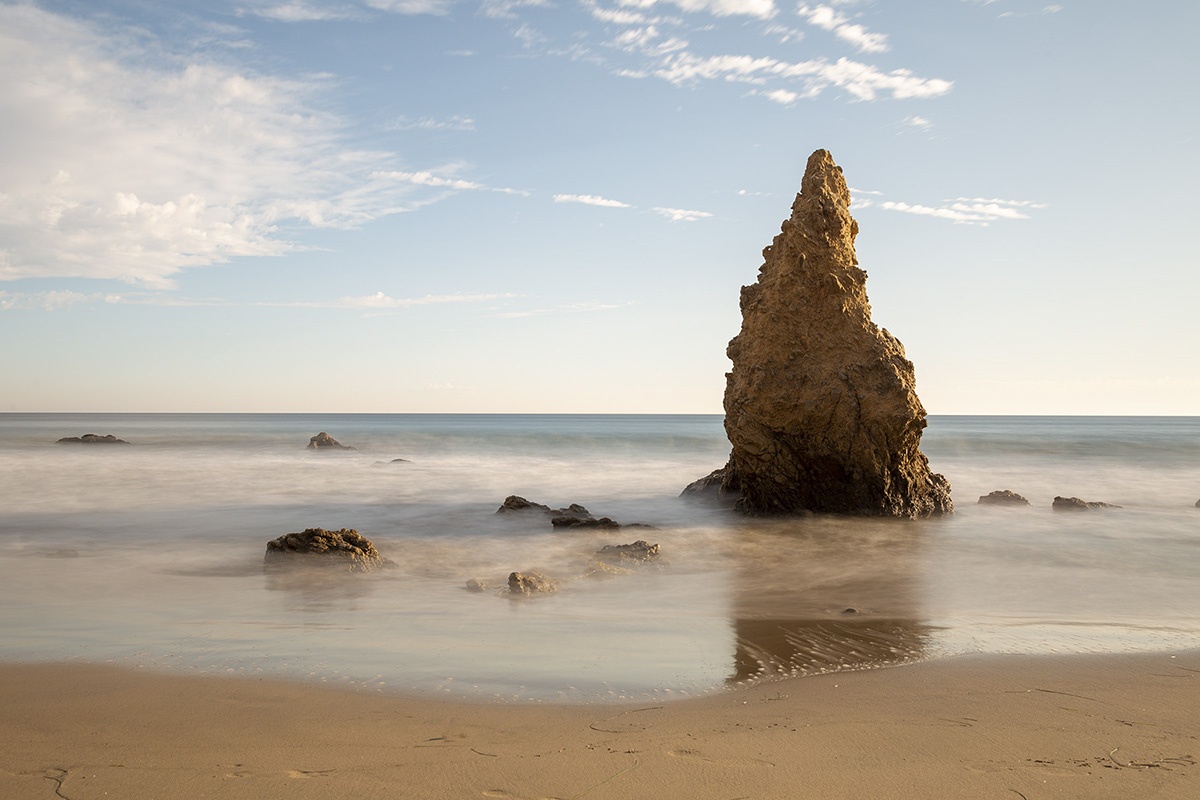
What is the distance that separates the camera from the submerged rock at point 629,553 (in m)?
9.05

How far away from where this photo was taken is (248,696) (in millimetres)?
4238

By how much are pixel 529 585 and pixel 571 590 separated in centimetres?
45

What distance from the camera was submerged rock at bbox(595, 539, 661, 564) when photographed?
9047 millimetres

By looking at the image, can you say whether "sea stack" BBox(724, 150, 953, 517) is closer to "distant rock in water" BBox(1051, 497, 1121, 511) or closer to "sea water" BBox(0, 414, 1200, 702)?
"sea water" BBox(0, 414, 1200, 702)

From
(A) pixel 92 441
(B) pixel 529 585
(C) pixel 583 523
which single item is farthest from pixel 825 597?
(A) pixel 92 441

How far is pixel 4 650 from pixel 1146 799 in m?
6.91

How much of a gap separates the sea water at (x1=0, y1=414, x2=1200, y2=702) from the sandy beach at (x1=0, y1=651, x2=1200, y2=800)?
0.44 metres

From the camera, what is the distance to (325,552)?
8625mm

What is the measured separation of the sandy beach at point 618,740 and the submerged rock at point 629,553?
14.7 feet

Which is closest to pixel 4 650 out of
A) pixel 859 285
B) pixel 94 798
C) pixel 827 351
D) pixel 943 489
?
pixel 94 798

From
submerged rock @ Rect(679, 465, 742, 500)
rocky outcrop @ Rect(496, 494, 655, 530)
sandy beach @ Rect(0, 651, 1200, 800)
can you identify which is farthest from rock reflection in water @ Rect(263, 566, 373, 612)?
submerged rock @ Rect(679, 465, 742, 500)

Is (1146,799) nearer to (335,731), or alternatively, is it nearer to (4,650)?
(335,731)

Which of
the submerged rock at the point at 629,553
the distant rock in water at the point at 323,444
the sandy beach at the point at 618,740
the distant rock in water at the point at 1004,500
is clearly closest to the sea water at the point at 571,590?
the submerged rock at the point at 629,553

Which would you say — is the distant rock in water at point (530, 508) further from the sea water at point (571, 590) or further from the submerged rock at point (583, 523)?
the submerged rock at point (583, 523)
